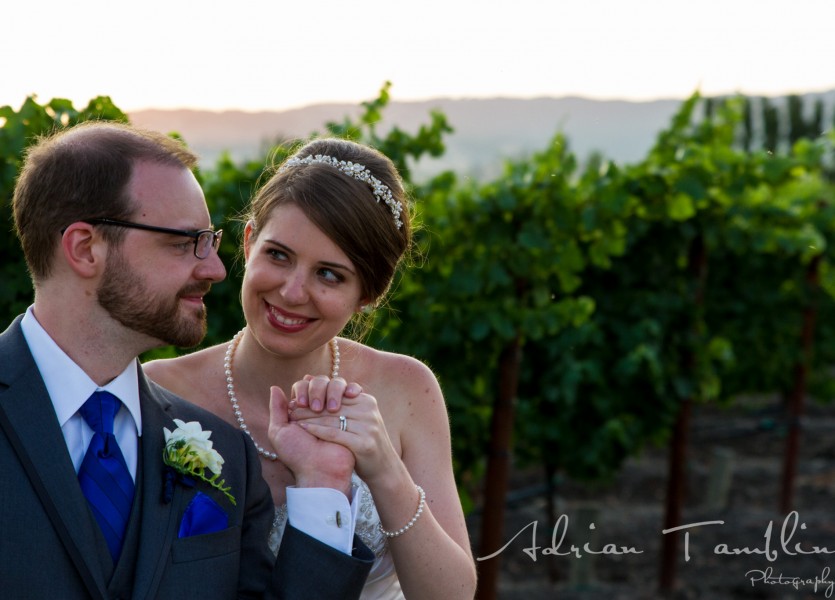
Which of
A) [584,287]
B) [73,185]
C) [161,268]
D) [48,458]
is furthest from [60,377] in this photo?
[584,287]

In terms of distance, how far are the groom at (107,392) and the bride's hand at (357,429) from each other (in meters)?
0.28

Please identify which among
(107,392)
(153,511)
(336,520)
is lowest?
(336,520)

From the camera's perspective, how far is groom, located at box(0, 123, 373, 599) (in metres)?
2.19

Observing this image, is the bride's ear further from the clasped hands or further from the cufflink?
the cufflink

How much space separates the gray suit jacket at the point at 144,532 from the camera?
216 centimetres

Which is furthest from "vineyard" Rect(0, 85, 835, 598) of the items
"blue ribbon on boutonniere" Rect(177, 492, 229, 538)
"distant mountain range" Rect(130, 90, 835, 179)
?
"blue ribbon on boutonniere" Rect(177, 492, 229, 538)

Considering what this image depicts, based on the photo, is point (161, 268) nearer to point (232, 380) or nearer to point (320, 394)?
point (320, 394)

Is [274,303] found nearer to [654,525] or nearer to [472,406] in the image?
[472,406]

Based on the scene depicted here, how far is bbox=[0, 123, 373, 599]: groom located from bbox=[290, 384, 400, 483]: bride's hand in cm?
28

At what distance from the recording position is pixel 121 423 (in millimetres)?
2453

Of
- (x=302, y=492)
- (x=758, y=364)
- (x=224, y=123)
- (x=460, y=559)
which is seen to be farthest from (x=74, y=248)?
(x=758, y=364)

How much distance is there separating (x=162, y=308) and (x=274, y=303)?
734mm

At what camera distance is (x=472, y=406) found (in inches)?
270

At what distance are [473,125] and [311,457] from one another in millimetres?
12279
